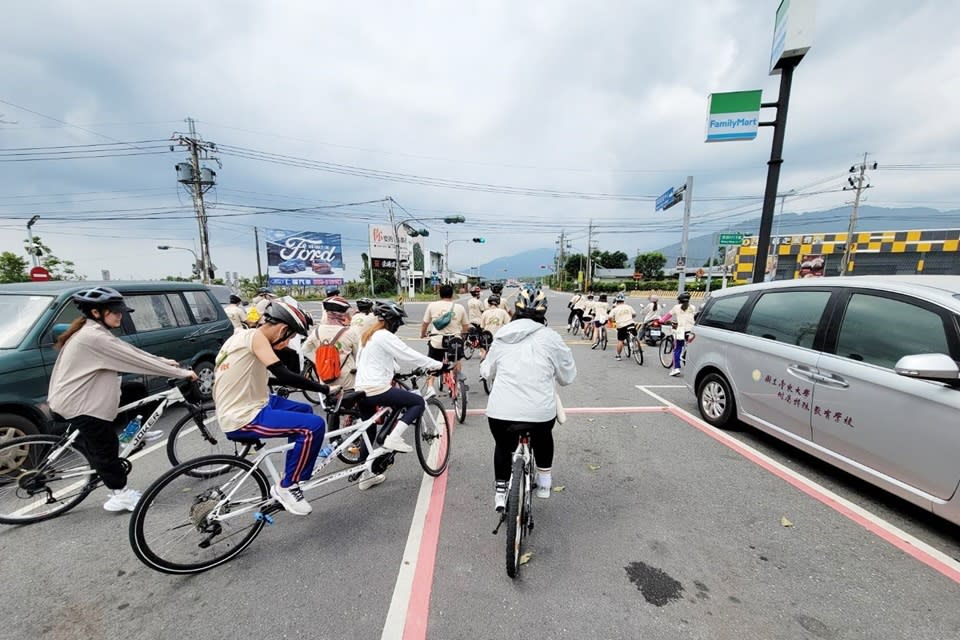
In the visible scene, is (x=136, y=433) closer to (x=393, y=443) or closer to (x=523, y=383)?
(x=393, y=443)

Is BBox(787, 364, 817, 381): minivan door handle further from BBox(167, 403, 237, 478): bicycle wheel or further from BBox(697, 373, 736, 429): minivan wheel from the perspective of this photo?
BBox(167, 403, 237, 478): bicycle wheel

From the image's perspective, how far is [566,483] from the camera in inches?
132

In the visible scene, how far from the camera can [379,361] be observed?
3.15m

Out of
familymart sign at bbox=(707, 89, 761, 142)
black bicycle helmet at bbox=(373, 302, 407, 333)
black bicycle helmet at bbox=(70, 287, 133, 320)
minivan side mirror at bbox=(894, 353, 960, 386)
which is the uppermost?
familymart sign at bbox=(707, 89, 761, 142)

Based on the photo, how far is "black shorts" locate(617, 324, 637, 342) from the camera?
27.8 ft

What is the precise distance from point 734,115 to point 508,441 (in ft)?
27.7

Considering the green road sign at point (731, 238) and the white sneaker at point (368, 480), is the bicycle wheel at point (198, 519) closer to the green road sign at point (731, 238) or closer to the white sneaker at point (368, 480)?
the white sneaker at point (368, 480)

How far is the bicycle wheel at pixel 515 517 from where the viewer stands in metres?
2.10

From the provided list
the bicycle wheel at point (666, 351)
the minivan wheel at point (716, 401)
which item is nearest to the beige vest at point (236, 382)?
the minivan wheel at point (716, 401)

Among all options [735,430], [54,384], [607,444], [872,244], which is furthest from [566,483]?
[872,244]

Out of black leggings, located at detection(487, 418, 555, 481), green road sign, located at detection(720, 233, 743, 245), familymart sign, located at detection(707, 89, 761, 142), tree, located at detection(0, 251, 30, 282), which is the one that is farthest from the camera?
tree, located at detection(0, 251, 30, 282)

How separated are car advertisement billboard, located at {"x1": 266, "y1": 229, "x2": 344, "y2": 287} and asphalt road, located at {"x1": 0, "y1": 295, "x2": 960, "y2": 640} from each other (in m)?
34.4

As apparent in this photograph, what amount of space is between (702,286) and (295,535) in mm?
51444

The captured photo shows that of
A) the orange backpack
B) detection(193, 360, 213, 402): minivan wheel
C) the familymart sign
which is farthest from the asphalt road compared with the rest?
the familymart sign
